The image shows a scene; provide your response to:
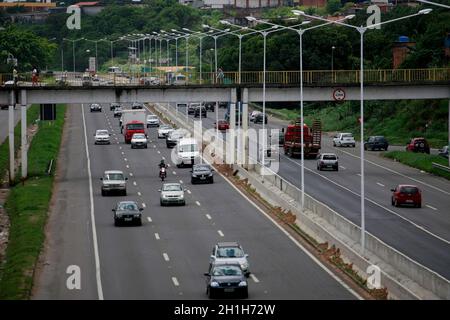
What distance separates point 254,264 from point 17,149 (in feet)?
212

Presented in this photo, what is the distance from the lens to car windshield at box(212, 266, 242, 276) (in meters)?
49.2

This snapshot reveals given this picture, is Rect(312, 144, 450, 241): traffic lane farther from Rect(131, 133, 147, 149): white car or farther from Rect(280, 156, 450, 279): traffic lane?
Rect(131, 133, 147, 149): white car

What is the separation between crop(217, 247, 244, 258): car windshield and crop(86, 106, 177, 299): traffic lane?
2309mm

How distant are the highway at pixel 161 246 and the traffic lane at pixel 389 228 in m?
4.67

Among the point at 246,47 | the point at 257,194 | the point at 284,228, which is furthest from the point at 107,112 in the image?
the point at 284,228

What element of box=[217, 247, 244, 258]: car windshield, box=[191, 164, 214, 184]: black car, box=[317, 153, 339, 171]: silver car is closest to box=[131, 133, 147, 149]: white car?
box=[317, 153, 339, 171]: silver car

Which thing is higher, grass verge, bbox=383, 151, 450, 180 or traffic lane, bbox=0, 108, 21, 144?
traffic lane, bbox=0, 108, 21, 144

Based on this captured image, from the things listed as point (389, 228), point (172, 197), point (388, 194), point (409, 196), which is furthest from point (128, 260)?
point (388, 194)

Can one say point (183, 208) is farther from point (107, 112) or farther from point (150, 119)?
point (107, 112)

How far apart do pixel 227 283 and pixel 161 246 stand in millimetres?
15195

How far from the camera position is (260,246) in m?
62.8

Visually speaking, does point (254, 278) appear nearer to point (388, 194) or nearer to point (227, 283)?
point (227, 283)

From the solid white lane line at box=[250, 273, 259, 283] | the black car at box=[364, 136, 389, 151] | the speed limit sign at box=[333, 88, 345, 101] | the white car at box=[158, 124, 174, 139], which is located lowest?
the solid white lane line at box=[250, 273, 259, 283]

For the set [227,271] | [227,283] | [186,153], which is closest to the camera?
[227,283]
